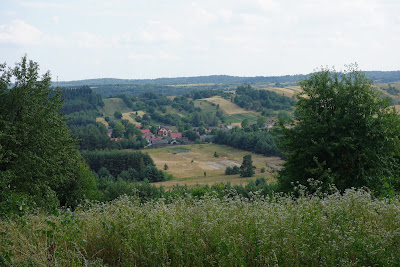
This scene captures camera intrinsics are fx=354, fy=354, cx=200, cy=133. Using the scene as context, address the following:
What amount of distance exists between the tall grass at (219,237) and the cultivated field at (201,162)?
50.4 metres

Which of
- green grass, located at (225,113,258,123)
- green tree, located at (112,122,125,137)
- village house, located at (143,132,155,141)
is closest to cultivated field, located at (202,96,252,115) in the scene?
green grass, located at (225,113,258,123)

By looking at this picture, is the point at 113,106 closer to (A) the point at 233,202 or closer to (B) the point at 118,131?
(B) the point at 118,131

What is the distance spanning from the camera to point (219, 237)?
461 centimetres

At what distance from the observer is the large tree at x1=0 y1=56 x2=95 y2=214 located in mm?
14239

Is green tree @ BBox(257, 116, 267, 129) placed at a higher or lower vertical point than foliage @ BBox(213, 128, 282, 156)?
higher

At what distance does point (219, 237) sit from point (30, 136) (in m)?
12.6

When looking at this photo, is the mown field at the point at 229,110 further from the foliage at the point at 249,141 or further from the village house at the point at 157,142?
the village house at the point at 157,142

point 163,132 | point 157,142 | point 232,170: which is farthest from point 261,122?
point 232,170

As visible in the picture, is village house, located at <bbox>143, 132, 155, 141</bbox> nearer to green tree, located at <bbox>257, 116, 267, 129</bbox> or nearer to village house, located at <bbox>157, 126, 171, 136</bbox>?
village house, located at <bbox>157, 126, 171, 136</bbox>

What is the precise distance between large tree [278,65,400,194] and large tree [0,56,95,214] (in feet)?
31.5

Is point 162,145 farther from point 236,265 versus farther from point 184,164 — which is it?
point 236,265

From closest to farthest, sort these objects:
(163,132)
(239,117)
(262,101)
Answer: (163,132), (239,117), (262,101)

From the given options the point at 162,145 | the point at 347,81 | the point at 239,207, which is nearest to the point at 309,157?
the point at 347,81

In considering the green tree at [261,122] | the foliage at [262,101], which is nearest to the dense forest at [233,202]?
the green tree at [261,122]
